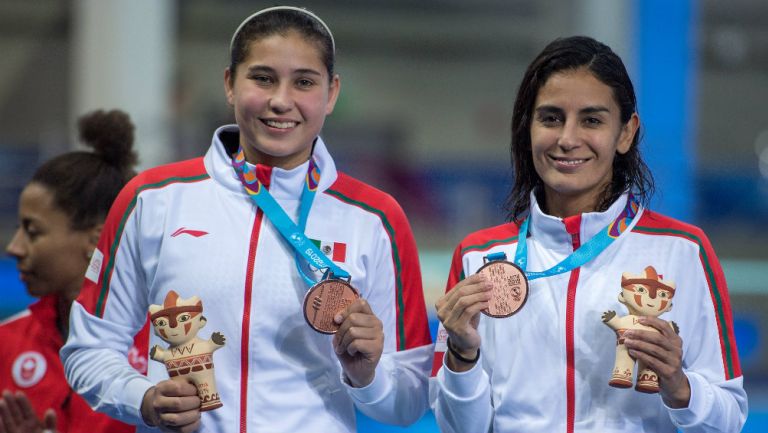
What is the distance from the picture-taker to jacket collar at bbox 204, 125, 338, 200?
7.03 feet

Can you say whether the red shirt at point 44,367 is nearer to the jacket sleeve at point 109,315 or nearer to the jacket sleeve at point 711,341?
the jacket sleeve at point 109,315

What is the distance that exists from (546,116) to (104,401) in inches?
42.9

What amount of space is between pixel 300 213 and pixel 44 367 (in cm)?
93

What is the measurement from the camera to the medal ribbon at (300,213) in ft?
6.74

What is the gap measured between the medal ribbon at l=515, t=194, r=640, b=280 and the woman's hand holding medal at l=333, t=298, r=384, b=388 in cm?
33

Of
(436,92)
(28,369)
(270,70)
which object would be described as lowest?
(28,369)

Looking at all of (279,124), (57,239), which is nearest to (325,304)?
(279,124)

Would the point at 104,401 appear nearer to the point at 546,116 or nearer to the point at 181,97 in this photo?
the point at 546,116

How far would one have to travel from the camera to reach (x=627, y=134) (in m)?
2.16

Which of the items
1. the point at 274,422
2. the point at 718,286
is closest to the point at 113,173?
the point at 274,422

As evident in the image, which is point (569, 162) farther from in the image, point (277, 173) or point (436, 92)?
point (436, 92)

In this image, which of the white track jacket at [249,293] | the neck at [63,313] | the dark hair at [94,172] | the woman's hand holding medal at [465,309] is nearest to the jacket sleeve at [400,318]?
the white track jacket at [249,293]

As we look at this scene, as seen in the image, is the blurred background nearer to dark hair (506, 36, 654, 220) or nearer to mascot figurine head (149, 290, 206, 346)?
dark hair (506, 36, 654, 220)

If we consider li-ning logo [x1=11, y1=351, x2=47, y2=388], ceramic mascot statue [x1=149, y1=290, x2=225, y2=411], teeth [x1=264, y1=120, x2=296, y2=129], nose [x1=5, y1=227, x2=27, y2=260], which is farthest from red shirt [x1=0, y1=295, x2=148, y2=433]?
teeth [x1=264, y1=120, x2=296, y2=129]
